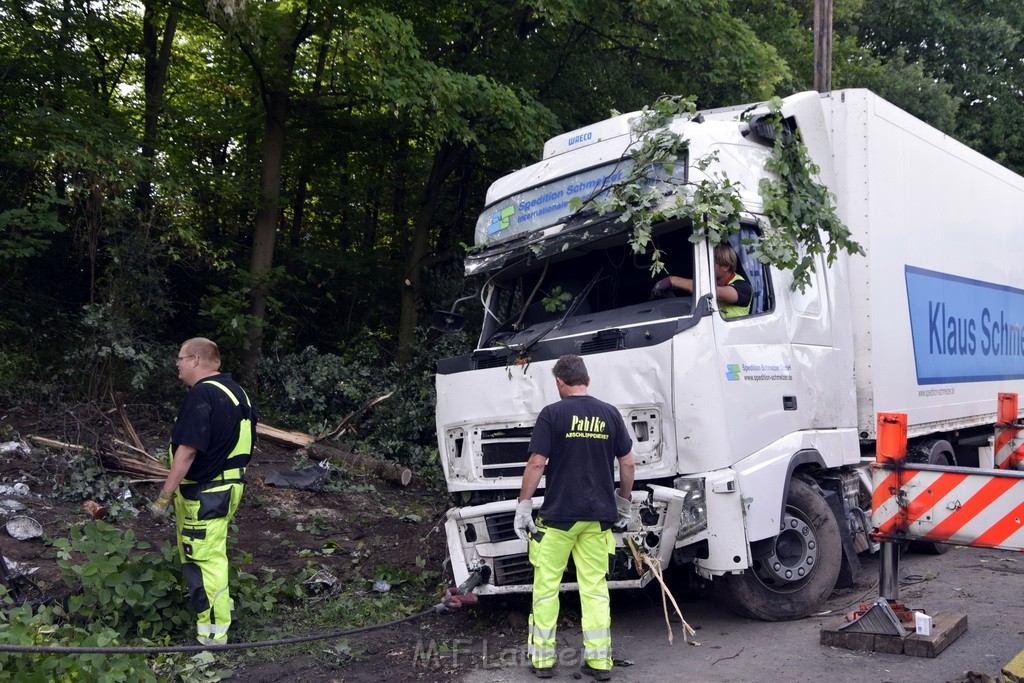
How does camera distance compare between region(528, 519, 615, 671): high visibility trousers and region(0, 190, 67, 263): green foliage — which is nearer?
region(528, 519, 615, 671): high visibility trousers

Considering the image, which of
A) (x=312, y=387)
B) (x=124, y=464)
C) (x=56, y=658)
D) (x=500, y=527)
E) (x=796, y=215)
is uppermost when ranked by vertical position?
(x=796, y=215)

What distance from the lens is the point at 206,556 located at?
5.26 metres

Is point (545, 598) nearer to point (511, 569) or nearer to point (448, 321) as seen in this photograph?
point (511, 569)

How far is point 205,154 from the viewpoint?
12.8 metres

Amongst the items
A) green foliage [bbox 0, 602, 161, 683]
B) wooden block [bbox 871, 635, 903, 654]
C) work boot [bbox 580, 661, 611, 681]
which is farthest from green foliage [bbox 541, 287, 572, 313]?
green foliage [bbox 0, 602, 161, 683]

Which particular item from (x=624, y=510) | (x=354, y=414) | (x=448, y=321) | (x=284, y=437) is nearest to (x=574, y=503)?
(x=624, y=510)

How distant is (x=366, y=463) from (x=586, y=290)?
4509mm

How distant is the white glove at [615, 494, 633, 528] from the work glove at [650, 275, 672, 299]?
1.40m

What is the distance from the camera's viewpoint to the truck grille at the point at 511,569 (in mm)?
5770

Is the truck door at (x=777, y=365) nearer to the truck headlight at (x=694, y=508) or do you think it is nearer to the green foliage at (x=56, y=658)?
the truck headlight at (x=694, y=508)

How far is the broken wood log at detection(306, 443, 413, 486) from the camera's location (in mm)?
9711

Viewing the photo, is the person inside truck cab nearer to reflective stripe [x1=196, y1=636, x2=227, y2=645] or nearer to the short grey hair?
the short grey hair

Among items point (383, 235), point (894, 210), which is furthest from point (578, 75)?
point (894, 210)

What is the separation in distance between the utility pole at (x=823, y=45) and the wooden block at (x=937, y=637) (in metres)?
7.98
